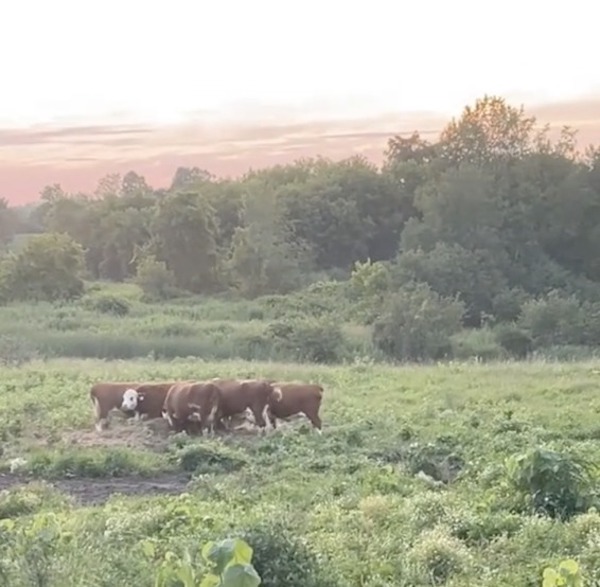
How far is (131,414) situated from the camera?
50.5 ft

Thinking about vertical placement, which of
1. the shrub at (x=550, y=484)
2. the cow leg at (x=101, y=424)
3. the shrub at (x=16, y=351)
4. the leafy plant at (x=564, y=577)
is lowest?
the shrub at (x=16, y=351)

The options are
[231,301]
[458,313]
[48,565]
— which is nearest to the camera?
[48,565]

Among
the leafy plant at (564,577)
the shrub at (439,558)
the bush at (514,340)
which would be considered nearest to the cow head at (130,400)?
the shrub at (439,558)

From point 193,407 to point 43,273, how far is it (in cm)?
3261

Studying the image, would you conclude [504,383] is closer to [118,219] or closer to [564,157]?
[564,157]

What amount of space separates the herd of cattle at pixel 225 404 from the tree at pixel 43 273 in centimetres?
3077

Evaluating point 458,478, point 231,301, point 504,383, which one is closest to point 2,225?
point 231,301

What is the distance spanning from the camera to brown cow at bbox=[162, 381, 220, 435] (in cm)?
1463

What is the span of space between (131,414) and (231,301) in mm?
31128

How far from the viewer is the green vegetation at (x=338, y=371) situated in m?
6.66

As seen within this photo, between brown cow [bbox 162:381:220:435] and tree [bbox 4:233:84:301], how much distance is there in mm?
30974

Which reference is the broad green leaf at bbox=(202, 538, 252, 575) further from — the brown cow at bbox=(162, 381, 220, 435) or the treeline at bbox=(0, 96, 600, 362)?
the treeline at bbox=(0, 96, 600, 362)

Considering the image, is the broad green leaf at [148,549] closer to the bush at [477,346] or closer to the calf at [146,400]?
the calf at [146,400]

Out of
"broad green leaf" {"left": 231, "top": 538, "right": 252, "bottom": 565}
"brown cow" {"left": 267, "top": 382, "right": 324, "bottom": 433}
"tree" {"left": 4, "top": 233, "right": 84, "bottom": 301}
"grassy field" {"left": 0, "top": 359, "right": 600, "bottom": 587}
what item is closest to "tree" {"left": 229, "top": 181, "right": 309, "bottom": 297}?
"tree" {"left": 4, "top": 233, "right": 84, "bottom": 301}
